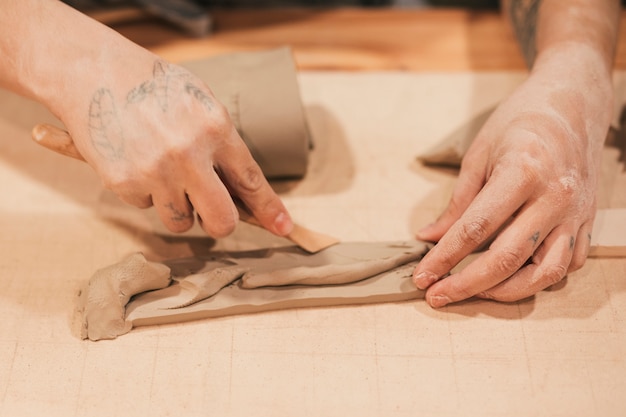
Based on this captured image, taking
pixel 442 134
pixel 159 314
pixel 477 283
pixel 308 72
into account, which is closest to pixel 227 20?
pixel 308 72

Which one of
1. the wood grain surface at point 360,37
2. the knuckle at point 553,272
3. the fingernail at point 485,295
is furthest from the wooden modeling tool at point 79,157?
the wood grain surface at point 360,37

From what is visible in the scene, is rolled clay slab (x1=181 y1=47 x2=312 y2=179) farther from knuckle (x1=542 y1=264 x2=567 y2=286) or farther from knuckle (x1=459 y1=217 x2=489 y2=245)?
knuckle (x1=542 y1=264 x2=567 y2=286)

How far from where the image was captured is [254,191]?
1.32 m

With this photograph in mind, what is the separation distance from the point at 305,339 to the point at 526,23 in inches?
46.7

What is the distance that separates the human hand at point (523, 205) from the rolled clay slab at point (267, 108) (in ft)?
1.42

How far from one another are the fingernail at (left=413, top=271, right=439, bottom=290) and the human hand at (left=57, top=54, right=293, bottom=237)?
422mm

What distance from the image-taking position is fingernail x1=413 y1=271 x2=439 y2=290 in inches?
53.4

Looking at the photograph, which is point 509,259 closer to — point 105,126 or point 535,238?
point 535,238

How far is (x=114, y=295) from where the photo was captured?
132cm

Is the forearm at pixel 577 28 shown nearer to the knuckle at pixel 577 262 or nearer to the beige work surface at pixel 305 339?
the beige work surface at pixel 305 339

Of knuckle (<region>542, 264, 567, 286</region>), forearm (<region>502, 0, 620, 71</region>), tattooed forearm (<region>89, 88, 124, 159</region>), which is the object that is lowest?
knuckle (<region>542, 264, 567, 286</region>)

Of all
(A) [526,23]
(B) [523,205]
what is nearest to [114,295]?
(B) [523,205]

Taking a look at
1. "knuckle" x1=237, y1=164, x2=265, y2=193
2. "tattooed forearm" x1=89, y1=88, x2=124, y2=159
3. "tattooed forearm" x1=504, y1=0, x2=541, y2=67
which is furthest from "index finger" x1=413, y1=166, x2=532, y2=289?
"tattooed forearm" x1=89, y1=88, x2=124, y2=159

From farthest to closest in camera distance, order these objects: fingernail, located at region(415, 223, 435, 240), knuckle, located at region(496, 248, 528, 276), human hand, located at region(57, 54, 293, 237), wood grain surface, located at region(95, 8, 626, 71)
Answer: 1. wood grain surface, located at region(95, 8, 626, 71)
2. fingernail, located at region(415, 223, 435, 240)
3. knuckle, located at region(496, 248, 528, 276)
4. human hand, located at region(57, 54, 293, 237)
